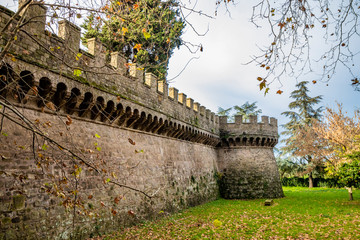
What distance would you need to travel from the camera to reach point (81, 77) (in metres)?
8.40

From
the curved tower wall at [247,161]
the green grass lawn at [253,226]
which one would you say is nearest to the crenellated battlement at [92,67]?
the curved tower wall at [247,161]

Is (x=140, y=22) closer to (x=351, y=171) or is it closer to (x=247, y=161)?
(x=351, y=171)

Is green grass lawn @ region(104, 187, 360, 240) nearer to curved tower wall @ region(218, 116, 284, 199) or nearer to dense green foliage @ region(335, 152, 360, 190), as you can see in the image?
dense green foliage @ region(335, 152, 360, 190)

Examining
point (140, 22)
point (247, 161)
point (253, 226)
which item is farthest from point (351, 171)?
point (140, 22)

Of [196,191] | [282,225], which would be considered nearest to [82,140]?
[282,225]

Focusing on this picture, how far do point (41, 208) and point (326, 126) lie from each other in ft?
78.0

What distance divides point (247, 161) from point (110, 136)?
47.9 ft

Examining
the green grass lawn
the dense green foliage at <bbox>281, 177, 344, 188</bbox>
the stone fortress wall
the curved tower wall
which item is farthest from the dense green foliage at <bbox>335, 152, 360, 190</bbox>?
the dense green foliage at <bbox>281, 177, 344, 188</bbox>

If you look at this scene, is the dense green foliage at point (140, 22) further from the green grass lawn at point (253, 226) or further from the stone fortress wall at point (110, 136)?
the green grass lawn at point (253, 226)

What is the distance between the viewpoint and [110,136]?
32.8 feet

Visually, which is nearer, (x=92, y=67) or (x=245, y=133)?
(x=92, y=67)

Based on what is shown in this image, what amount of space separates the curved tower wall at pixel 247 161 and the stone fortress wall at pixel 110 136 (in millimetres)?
84

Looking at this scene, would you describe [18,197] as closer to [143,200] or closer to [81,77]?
[81,77]

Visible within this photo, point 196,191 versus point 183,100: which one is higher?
point 183,100
